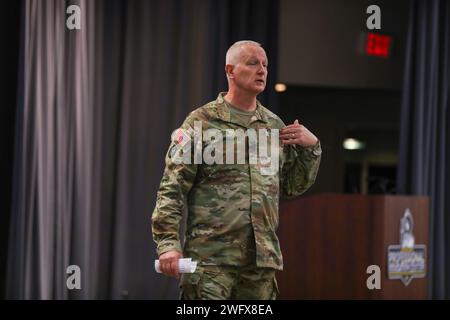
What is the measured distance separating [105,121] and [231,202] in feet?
7.63

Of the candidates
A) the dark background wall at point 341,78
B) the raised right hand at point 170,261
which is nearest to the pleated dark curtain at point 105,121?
the dark background wall at point 341,78

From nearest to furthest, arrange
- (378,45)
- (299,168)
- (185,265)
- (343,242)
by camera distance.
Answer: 1. (185,265)
2. (299,168)
3. (343,242)
4. (378,45)

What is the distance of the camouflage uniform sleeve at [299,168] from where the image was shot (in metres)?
2.51

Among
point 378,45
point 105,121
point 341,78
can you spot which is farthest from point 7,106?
point 378,45

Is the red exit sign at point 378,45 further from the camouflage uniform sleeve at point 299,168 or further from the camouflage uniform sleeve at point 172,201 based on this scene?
the camouflage uniform sleeve at point 172,201

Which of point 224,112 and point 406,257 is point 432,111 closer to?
point 406,257

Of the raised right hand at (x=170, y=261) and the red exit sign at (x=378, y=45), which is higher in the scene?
the red exit sign at (x=378, y=45)

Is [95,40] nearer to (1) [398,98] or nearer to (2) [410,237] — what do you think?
(2) [410,237]

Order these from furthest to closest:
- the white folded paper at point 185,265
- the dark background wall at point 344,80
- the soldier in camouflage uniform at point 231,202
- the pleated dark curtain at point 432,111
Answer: the dark background wall at point 344,80 → the pleated dark curtain at point 432,111 → the soldier in camouflage uniform at point 231,202 → the white folded paper at point 185,265

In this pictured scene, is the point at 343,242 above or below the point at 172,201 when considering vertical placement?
below

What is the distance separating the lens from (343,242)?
182 inches

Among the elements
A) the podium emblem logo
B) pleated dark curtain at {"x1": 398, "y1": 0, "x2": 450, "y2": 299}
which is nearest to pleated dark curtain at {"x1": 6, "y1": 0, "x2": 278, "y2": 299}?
pleated dark curtain at {"x1": 398, "y1": 0, "x2": 450, "y2": 299}

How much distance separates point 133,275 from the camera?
470cm
